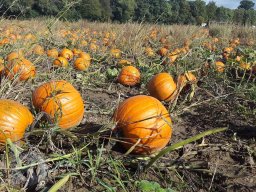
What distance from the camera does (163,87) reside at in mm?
3590

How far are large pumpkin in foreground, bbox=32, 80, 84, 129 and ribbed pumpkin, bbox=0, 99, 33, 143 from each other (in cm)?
22

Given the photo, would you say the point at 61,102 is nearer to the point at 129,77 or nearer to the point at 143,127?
the point at 143,127

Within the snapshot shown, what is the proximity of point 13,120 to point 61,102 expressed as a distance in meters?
0.42

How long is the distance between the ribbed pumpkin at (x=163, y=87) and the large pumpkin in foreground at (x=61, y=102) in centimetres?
119

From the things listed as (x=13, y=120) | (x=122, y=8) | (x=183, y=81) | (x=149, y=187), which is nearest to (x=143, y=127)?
(x=149, y=187)

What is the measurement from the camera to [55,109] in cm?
245

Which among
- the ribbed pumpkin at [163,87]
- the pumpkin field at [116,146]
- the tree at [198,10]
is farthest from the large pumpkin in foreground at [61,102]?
the tree at [198,10]

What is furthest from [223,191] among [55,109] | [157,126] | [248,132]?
[55,109]

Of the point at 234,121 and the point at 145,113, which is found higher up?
the point at 145,113

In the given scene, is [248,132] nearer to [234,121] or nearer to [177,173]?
[234,121]

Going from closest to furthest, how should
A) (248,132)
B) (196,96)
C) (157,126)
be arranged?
1. (157,126)
2. (248,132)
3. (196,96)

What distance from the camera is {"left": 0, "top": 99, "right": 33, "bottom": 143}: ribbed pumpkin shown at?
215 cm

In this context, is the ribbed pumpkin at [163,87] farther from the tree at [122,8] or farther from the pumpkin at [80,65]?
the tree at [122,8]

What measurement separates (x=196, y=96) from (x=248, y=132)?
129 cm
